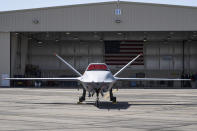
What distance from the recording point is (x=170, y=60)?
55812mm

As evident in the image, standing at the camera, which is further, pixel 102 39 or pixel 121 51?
pixel 121 51

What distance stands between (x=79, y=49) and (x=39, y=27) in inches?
584

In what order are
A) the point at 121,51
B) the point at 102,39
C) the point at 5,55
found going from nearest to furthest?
the point at 5,55, the point at 102,39, the point at 121,51

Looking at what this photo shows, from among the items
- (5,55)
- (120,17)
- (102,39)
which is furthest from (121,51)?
(5,55)

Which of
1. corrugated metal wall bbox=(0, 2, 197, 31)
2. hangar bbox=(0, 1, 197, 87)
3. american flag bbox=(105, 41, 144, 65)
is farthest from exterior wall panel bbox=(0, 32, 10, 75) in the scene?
american flag bbox=(105, 41, 144, 65)

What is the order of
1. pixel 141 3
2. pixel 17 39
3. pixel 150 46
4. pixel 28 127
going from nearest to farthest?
pixel 28 127
pixel 141 3
pixel 17 39
pixel 150 46

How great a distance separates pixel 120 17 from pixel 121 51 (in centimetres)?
1347

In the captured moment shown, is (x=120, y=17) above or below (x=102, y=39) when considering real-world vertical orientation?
above

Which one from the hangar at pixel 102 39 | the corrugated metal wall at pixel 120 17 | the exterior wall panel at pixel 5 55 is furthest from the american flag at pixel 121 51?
the exterior wall panel at pixel 5 55

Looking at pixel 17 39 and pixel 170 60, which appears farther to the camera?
pixel 170 60

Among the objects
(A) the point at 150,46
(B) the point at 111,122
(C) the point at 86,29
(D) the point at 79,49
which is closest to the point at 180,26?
(C) the point at 86,29

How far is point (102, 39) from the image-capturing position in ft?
176

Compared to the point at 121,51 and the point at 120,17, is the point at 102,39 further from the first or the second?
the point at 120,17

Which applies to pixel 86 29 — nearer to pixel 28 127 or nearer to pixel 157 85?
pixel 157 85
